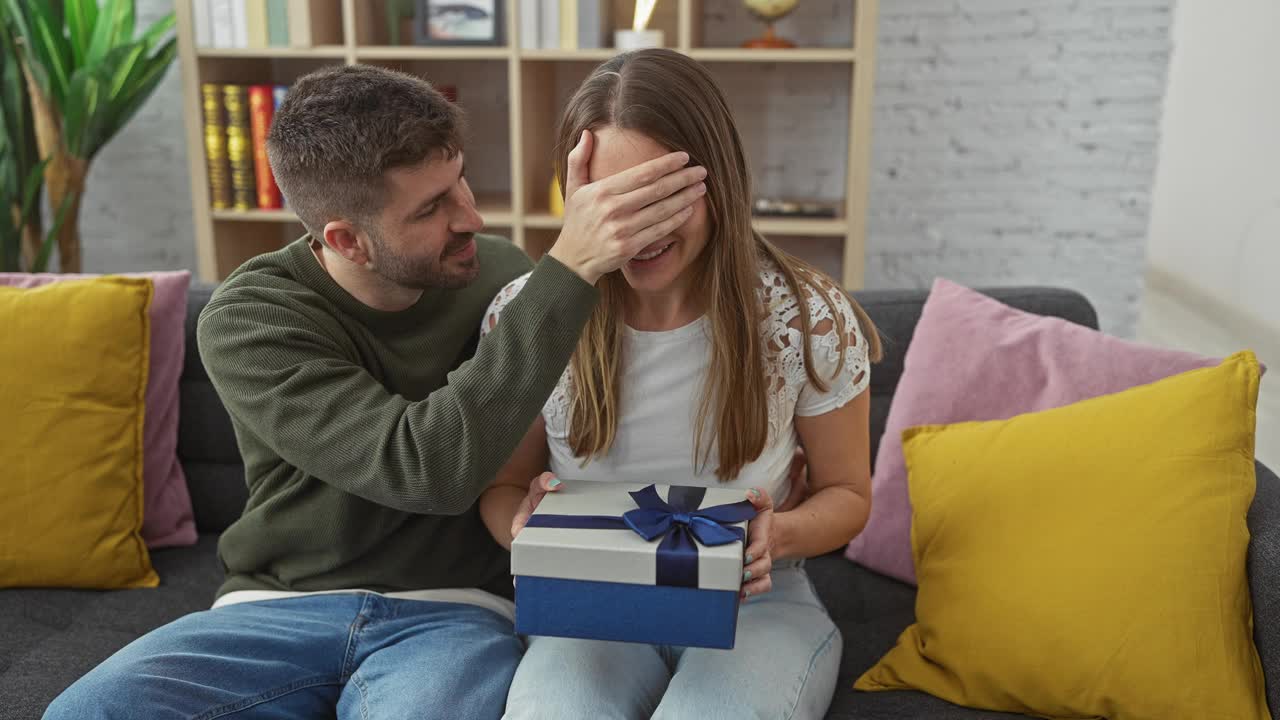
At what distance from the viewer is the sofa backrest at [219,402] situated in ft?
5.98

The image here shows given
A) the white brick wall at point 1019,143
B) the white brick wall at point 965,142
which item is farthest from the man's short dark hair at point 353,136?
the white brick wall at point 1019,143

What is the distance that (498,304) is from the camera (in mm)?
1401

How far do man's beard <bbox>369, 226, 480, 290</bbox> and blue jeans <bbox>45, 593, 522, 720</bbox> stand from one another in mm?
396

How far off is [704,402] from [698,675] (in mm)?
329

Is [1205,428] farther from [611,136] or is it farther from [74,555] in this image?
[74,555]

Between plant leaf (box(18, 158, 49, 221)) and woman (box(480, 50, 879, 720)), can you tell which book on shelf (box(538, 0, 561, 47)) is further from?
woman (box(480, 50, 879, 720))

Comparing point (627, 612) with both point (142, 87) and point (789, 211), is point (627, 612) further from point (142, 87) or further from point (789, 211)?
point (142, 87)

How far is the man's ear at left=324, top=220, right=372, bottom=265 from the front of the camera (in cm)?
133

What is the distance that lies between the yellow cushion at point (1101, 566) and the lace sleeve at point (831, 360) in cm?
23

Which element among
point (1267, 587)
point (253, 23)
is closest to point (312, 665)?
point (1267, 587)

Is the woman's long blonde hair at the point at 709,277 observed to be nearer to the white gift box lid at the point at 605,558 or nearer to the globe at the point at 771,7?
the white gift box lid at the point at 605,558

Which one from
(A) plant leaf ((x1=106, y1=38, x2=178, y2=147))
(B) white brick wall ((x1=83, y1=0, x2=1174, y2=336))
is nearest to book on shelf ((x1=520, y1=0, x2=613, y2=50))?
(B) white brick wall ((x1=83, y1=0, x2=1174, y2=336))

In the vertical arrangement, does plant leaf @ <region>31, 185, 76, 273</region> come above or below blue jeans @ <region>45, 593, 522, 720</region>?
above

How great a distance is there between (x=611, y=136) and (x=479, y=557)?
0.59 meters
